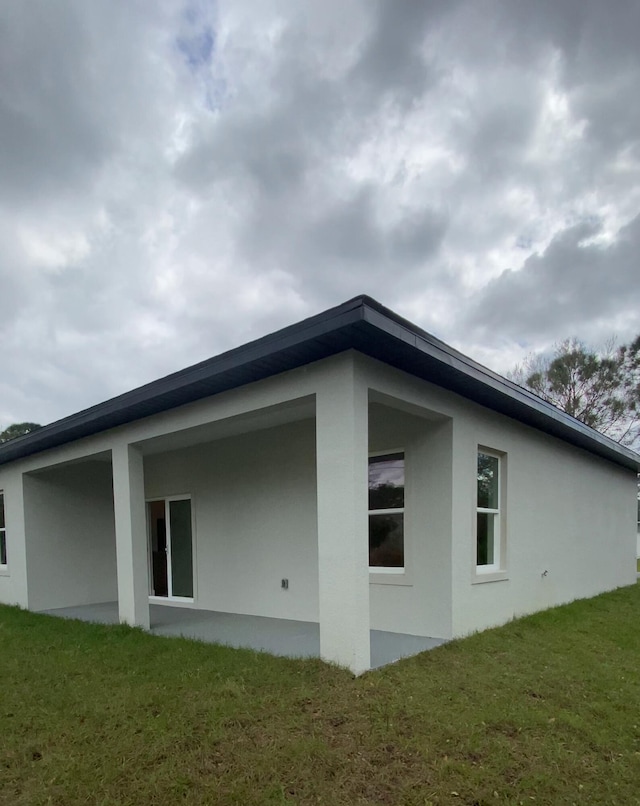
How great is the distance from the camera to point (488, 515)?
7.15 metres

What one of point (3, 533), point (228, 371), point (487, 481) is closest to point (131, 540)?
point (228, 371)

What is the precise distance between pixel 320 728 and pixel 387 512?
3.33 meters

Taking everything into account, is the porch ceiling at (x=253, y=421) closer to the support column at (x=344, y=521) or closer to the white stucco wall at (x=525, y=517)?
the support column at (x=344, y=521)

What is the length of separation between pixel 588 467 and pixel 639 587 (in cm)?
406

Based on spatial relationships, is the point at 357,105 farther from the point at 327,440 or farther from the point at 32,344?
the point at 32,344

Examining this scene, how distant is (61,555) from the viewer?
10023 millimetres

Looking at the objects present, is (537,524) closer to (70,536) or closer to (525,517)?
(525,517)

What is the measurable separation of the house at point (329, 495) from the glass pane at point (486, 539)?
0.16 feet

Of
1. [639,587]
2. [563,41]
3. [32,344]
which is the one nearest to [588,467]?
[639,587]

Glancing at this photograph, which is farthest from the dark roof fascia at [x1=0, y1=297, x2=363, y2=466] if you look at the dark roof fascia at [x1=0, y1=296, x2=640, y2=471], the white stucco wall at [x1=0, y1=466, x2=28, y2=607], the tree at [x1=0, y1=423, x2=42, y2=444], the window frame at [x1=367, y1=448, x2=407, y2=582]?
the tree at [x1=0, y1=423, x2=42, y2=444]

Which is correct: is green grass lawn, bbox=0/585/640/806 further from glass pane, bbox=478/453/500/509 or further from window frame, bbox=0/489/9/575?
window frame, bbox=0/489/9/575

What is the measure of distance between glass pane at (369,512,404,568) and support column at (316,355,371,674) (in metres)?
2.05

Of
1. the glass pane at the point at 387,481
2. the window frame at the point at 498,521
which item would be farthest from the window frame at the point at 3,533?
the window frame at the point at 498,521

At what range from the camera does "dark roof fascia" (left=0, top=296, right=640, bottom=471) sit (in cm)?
436
